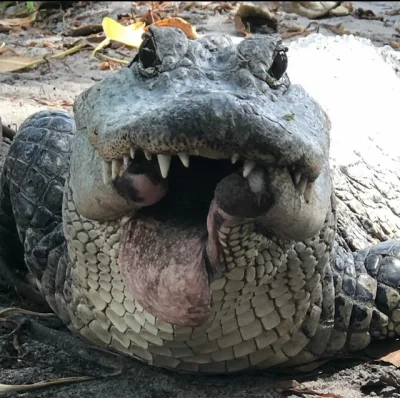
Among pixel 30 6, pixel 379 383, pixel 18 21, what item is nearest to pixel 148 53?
pixel 379 383

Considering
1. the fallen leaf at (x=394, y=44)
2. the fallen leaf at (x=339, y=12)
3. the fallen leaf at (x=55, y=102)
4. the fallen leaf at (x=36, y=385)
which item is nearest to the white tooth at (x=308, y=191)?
the fallen leaf at (x=36, y=385)

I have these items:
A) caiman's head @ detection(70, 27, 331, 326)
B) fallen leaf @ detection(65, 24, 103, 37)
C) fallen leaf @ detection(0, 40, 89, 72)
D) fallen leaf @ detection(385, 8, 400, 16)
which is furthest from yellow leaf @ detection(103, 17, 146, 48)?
caiman's head @ detection(70, 27, 331, 326)

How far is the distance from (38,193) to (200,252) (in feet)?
3.89

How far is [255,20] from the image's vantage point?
279 inches

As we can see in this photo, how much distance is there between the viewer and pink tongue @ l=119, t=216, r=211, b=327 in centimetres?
202

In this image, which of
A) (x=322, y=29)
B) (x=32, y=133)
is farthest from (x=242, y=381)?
(x=322, y=29)

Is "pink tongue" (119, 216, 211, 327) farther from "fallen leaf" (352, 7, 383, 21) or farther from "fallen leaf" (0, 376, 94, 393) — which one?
"fallen leaf" (352, 7, 383, 21)

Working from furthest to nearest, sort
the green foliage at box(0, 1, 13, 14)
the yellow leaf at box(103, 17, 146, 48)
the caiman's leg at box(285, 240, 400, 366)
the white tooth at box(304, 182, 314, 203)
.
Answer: the green foliage at box(0, 1, 13, 14)
the yellow leaf at box(103, 17, 146, 48)
the caiman's leg at box(285, 240, 400, 366)
the white tooth at box(304, 182, 314, 203)

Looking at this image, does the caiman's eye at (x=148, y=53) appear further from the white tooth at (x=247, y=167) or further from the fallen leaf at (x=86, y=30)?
the fallen leaf at (x=86, y=30)

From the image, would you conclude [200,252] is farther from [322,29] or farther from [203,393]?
[322,29]

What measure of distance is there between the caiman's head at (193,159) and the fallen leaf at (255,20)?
187 inches

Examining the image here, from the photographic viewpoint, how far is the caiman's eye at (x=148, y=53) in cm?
211

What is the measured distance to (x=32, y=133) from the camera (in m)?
3.22

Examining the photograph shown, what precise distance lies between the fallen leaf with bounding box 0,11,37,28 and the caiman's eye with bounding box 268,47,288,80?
16.9 feet
